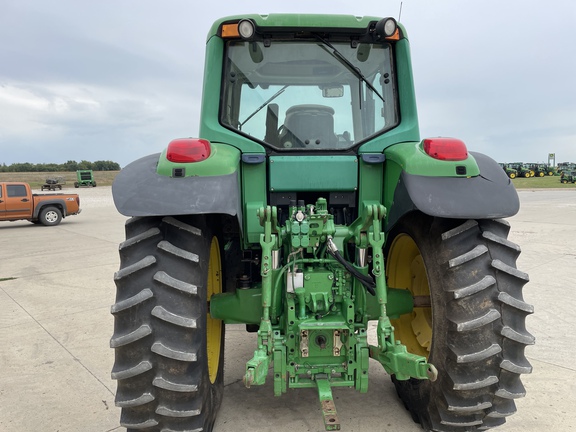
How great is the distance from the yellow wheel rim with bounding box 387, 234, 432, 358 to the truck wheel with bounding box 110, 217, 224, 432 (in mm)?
1432

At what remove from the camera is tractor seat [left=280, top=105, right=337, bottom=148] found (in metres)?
3.02

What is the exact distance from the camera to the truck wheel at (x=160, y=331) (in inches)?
84.1

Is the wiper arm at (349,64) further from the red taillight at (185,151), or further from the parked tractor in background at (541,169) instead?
the parked tractor in background at (541,169)

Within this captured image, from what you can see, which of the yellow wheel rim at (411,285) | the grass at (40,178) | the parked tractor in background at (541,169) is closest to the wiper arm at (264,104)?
the yellow wheel rim at (411,285)

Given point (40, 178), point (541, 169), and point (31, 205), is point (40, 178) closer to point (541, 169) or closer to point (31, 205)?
point (31, 205)

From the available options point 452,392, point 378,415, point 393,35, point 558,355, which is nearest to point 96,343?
point 378,415

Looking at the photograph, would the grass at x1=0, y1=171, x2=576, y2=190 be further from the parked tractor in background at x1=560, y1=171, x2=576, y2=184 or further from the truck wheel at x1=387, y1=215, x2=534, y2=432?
the truck wheel at x1=387, y1=215, x2=534, y2=432

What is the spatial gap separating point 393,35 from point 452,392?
7.36 feet

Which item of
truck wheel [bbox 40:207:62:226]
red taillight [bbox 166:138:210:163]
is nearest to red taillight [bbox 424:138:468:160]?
red taillight [bbox 166:138:210:163]

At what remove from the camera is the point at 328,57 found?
304cm

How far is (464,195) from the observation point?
232 centimetres

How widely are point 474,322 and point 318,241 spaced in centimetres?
90

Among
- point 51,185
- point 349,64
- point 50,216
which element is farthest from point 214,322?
point 51,185

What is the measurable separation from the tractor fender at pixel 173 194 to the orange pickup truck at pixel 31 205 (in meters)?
14.4
